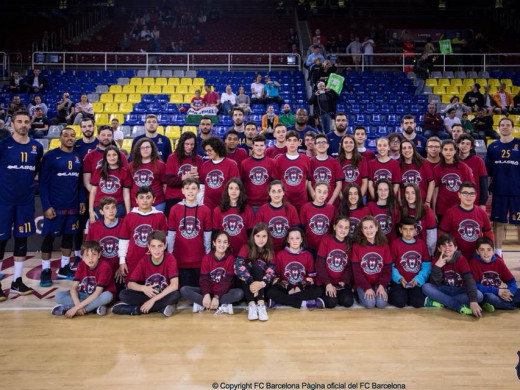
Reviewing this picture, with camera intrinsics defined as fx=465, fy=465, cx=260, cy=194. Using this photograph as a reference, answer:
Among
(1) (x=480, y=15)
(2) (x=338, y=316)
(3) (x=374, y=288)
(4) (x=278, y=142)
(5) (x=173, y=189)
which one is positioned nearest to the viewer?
(2) (x=338, y=316)

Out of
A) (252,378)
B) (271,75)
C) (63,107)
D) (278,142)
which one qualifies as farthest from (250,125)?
(271,75)

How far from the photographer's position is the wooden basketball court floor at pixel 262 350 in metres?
2.98

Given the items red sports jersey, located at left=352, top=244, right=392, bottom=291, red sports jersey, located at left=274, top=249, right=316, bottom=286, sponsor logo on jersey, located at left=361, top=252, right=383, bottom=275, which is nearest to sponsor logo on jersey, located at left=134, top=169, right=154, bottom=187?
red sports jersey, located at left=274, top=249, right=316, bottom=286

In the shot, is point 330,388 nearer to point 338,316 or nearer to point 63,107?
point 338,316

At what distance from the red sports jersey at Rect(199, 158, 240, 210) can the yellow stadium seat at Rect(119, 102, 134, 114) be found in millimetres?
6861

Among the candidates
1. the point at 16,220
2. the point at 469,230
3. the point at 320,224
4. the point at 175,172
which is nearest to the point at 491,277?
the point at 469,230

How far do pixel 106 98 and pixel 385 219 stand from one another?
8900 mm

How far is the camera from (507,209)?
5.25 metres

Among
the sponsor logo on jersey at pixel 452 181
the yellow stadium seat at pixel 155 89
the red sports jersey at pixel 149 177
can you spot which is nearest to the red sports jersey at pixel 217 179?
the red sports jersey at pixel 149 177

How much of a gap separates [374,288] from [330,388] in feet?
5.45

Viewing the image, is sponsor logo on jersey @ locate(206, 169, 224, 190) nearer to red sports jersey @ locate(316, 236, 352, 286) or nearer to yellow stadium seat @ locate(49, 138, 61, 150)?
red sports jersey @ locate(316, 236, 352, 286)

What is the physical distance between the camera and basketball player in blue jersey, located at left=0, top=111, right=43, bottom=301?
4.47 meters

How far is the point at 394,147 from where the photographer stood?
523 centimetres

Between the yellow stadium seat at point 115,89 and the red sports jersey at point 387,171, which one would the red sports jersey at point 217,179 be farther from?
the yellow stadium seat at point 115,89
